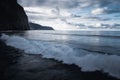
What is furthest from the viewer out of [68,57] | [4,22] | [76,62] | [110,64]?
[4,22]

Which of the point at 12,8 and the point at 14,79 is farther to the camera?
the point at 12,8

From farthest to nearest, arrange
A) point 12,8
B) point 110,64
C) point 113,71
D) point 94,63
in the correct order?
point 12,8 → point 94,63 → point 110,64 → point 113,71

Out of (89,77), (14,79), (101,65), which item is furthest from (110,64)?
(14,79)

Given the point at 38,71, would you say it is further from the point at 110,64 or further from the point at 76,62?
the point at 110,64

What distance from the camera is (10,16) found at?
108062 mm

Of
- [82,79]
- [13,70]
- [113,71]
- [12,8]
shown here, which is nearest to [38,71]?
[13,70]

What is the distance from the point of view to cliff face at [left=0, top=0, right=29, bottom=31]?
103 meters

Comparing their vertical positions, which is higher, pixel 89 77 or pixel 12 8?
pixel 12 8

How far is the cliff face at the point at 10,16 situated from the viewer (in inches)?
4052

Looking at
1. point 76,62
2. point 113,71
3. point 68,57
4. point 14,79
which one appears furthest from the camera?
point 68,57

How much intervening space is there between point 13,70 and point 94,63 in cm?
459

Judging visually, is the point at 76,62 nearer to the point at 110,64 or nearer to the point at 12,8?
the point at 110,64

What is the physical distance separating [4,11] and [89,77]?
106 m

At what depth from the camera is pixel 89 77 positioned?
25.0 ft
